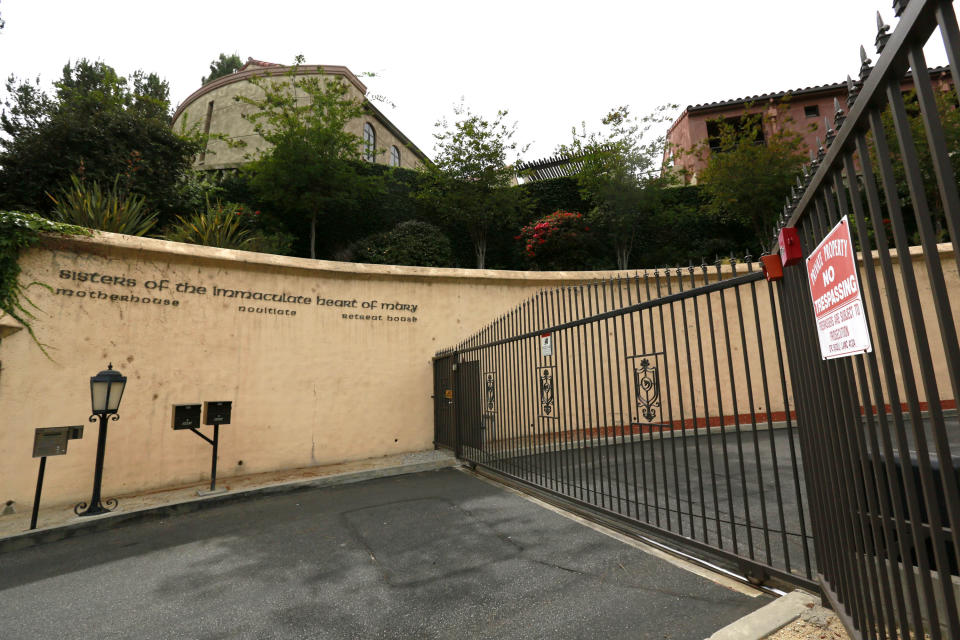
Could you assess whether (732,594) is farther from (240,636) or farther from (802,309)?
(240,636)

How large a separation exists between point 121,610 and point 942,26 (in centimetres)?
505

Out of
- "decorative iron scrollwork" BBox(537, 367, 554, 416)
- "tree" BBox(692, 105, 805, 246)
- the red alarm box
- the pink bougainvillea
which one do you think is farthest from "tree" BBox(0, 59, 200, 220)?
"tree" BBox(692, 105, 805, 246)

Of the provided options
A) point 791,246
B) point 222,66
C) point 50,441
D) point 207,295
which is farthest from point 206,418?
point 222,66

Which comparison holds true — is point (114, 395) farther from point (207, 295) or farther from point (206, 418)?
point (207, 295)

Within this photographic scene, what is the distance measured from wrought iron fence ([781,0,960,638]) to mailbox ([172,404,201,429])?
23.1 feet

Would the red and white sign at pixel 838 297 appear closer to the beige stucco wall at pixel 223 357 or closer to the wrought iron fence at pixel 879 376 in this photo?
the wrought iron fence at pixel 879 376

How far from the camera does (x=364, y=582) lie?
11.0ft

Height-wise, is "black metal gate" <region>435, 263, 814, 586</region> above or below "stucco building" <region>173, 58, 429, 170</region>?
below

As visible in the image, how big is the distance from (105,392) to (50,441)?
27.9 inches

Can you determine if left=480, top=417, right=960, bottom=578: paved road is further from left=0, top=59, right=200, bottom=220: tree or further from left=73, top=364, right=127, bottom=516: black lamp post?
left=0, top=59, right=200, bottom=220: tree

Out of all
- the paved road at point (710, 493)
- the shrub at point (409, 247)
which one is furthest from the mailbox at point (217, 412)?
the shrub at point (409, 247)

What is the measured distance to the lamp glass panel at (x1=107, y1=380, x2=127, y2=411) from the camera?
5551 millimetres

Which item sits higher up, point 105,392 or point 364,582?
point 105,392

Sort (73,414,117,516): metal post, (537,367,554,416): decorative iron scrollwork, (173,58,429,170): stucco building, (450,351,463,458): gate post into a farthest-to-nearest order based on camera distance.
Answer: (173,58,429,170): stucco building < (450,351,463,458): gate post < (73,414,117,516): metal post < (537,367,554,416): decorative iron scrollwork
